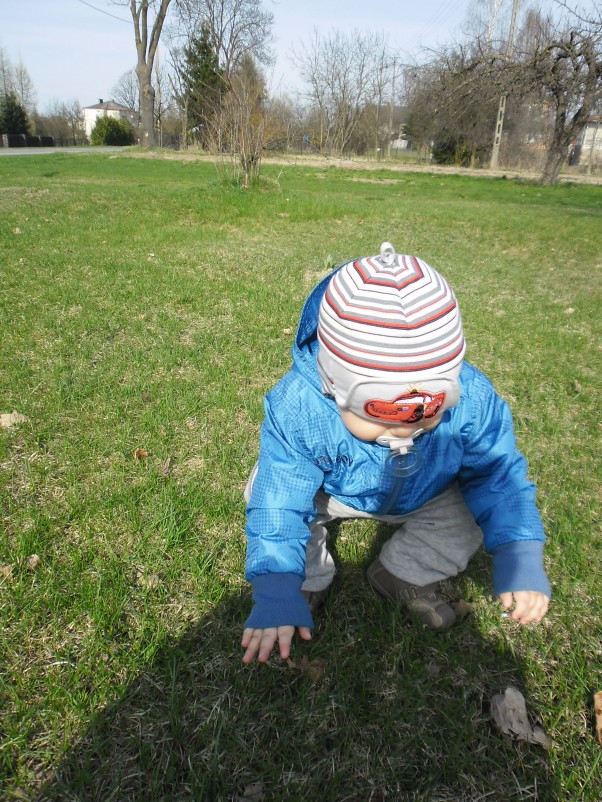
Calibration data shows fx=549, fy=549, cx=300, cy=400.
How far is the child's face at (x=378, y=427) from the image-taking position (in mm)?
1387

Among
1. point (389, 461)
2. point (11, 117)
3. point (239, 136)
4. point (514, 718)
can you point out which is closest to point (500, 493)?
point (389, 461)

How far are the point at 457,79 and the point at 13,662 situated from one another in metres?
19.9

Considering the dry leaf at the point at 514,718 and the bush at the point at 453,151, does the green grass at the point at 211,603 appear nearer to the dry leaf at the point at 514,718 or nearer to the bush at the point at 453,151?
the dry leaf at the point at 514,718

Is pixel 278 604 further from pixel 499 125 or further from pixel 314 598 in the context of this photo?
pixel 499 125

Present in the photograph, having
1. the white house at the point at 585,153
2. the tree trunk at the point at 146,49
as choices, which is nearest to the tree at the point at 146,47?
the tree trunk at the point at 146,49

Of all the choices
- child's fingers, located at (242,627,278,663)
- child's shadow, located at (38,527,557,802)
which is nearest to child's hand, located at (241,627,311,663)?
child's fingers, located at (242,627,278,663)

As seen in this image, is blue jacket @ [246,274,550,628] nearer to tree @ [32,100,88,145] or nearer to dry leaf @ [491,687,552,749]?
dry leaf @ [491,687,552,749]

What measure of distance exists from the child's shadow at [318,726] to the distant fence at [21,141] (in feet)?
145

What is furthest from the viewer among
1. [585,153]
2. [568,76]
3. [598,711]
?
[585,153]

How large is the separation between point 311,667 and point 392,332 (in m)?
1.04

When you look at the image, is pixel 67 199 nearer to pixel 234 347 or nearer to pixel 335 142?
pixel 234 347

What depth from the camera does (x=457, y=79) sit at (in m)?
17.3

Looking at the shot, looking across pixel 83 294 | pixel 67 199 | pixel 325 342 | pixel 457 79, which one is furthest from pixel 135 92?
pixel 325 342

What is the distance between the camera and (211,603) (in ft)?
6.01
